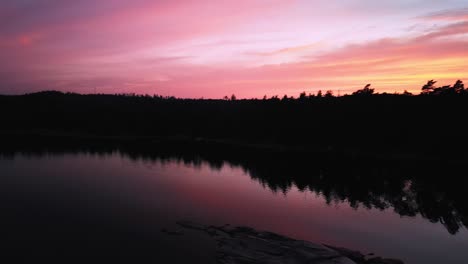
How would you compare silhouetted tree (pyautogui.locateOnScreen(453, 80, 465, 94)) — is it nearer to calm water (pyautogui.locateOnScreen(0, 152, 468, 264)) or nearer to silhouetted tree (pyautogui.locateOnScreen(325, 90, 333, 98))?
silhouetted tree (pyautogui.locateOnScreen(325, 90, 333, 98))

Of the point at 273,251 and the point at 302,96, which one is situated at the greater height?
the point at 302,96

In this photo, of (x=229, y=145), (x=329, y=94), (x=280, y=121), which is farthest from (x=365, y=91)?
(x=229, y=145)

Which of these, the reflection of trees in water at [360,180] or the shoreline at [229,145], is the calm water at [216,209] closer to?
the reflection of trees in water at [360,180]

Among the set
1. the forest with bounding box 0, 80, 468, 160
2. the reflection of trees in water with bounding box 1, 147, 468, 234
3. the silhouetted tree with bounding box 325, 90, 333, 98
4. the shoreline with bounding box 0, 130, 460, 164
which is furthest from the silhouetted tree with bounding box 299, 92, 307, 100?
the reflection of trees in water with bounding box 1, 147, 468, 234

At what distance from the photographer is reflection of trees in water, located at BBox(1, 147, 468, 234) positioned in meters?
39.3

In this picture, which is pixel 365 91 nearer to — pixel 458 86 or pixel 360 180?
pixel 458 86

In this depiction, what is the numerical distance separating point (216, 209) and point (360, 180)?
2686 cm

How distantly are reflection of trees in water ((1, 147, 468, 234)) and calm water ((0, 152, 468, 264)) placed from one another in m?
0.28

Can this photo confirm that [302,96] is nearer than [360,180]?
No

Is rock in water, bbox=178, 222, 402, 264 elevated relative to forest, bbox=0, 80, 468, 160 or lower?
lower

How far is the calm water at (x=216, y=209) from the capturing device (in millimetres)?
27141

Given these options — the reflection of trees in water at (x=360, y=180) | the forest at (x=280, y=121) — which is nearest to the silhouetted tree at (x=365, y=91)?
the forest at (x=280, y=121)

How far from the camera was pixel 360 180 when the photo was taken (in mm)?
53438

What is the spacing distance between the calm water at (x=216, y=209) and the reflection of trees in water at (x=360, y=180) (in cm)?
28
